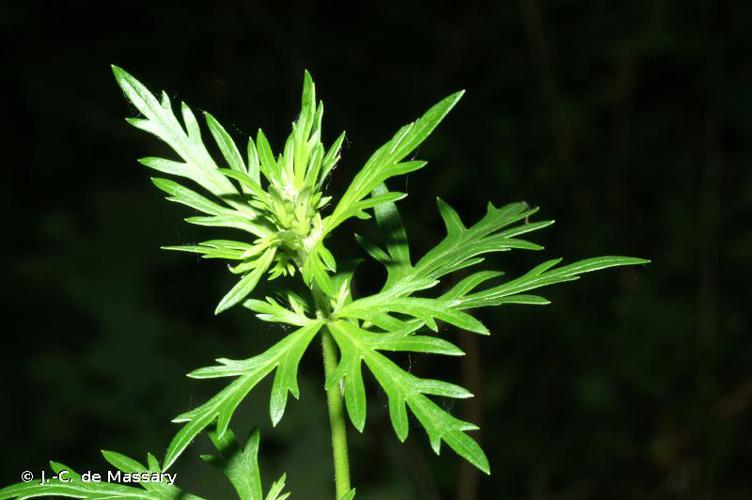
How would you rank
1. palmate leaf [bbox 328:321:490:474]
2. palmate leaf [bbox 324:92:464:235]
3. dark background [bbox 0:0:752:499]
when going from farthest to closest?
1. dark background [bbox 0:0:752:499]
2. palmate leaf [bbox 324:92:464:235]
3. palmate leaf [bbox 328:321:490:474]

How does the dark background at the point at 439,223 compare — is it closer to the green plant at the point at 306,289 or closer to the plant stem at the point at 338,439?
the green plant at the point at 306,289

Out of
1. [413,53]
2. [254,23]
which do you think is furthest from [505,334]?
[254,23]

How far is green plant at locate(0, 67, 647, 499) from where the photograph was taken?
1.04 metres

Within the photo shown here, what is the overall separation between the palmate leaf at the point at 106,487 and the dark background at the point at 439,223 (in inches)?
98.2

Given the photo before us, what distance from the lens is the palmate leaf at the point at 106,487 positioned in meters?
1.12

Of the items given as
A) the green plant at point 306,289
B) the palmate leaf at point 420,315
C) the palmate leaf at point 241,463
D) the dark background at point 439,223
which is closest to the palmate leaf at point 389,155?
the green plant at point 306,289

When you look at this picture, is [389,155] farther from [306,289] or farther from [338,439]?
[338,439]

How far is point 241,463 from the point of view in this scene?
1239 millimetres

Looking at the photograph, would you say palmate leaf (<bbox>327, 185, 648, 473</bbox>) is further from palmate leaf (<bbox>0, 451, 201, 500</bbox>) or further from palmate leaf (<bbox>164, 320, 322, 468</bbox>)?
palmate leaf (<bbox>0, 451, 201, 500</bbox>)

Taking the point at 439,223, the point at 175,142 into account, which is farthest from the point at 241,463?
the point at 439,223

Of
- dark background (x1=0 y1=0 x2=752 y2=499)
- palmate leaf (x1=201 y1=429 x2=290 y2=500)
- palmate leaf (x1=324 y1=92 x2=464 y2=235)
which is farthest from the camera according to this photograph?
dark background (x1=0 y1=0 x2=752 y2=499)

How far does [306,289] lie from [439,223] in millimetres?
3474

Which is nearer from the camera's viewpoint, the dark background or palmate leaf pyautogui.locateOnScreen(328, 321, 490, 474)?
palmate leaf pyautogui.locateOnScreen(328, 321, 490, 474)

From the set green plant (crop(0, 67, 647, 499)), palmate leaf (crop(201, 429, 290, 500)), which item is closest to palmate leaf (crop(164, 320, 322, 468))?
green plant (crop(0, 67, 647, 499))
